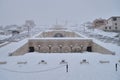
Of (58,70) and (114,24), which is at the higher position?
(114,24)

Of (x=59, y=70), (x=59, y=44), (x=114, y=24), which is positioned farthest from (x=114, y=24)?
(x=59, y=70)

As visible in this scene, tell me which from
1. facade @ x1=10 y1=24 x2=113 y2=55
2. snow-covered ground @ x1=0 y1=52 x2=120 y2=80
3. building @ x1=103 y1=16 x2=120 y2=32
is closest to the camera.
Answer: snow-covered ground @ x1=0 y1=52 x2=120 y2=80

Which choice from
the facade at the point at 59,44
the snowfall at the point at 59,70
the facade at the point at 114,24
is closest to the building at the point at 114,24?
the facade at the point at 114,24

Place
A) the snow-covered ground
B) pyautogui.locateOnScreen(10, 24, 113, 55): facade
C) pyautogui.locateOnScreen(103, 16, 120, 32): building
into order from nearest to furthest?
the snow-covered ground < pyautogui.locateOnScreen(10, 24, 113, 55): facade < pyautogui.locateOnScreen(103, 16, 120, 32): building

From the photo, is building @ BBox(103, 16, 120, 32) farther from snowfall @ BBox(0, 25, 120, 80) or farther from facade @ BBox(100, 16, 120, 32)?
snowfall @ BBox(0, 25, 120, 80)

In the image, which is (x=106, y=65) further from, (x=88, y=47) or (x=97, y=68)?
(x=88, y=47)

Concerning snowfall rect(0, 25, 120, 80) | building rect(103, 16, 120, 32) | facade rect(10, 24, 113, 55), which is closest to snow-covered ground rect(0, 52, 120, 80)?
snowfall rect(0, 25, 120, 80)

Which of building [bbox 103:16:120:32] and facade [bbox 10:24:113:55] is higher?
building [bbox 103:16:120:32]

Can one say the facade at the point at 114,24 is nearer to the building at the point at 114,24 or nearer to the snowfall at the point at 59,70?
the building at the point at 114,24

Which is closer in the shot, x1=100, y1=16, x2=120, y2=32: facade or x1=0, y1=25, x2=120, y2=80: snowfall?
x1=0, y1=25, x2=120, y2=80: snowfall

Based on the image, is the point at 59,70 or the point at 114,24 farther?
the point at 114,24

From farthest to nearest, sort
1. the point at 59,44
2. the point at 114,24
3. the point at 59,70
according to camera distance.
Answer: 1. the point at 114,24
2. the point at 59,44
3. the point at 59,70

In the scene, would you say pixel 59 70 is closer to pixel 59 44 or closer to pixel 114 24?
pixel 59 44

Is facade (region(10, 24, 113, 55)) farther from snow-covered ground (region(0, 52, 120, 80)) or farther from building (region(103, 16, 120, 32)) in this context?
building (region(103, 16, 120, 32))
